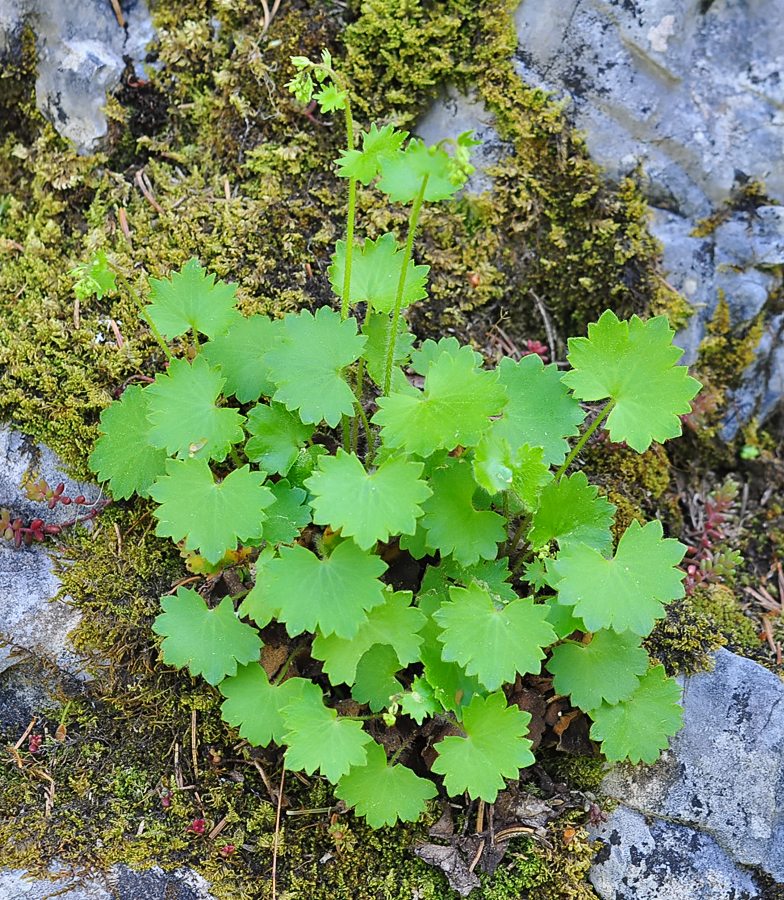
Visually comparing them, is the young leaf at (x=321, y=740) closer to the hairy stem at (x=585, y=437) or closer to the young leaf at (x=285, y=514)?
the young leaf at (x=285, y=514)

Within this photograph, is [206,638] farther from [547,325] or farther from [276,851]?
[547,325]

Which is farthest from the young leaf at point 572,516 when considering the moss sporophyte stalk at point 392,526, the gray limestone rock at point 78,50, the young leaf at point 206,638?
the gray limestone rock at point 78,50

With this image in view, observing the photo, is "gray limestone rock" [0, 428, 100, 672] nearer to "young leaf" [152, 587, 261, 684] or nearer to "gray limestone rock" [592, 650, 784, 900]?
"young leaf" [152, 587, 261, 684]

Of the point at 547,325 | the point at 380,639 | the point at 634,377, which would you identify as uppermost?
the point at 547,325

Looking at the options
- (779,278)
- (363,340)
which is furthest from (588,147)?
(363,340)

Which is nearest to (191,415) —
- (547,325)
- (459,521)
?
(459,521)

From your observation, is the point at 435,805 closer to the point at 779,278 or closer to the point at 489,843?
the point at 489,843

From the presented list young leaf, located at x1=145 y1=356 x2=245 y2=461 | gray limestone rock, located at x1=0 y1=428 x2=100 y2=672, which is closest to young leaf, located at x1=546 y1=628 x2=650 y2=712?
young leaf, located at x1=145 y1=356 x2=245 y2=461

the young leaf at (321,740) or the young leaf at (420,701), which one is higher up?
the young leaf at (420,701)
